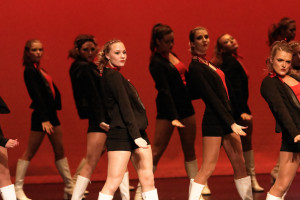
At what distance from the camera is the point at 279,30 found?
291 inches

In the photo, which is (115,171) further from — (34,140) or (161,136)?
(34,140)

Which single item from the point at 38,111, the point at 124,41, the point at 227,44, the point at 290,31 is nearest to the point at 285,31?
the point at 290,31

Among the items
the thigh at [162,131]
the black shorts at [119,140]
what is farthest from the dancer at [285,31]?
the black shorts at [119,140]

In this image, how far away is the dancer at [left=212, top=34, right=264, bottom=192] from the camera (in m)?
7.00

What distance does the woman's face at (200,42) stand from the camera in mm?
5855

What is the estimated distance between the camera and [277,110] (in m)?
5.04

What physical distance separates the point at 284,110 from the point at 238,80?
2.05 metres

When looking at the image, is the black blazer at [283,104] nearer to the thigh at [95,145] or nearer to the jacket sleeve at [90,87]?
the thigh at [95,145]

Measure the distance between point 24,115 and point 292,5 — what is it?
3609 millimetres

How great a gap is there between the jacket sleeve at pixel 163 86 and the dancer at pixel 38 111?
117 centimetres

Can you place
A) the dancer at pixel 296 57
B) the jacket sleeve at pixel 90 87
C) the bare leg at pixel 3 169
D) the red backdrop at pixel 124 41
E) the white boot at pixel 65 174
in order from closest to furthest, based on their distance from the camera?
the bare leg at pixel 3 169 < the dancer at pixel 296 57 < the jacket sleeve at pixel 90 87 < the white boot at pixel 65 174 < the red backdrop at pixel 124 41

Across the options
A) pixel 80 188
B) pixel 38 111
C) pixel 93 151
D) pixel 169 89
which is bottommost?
pixel 80 188

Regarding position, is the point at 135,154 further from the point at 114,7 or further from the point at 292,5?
the point at 292,5

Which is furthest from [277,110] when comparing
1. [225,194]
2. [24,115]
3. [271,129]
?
[24,115]
